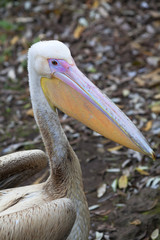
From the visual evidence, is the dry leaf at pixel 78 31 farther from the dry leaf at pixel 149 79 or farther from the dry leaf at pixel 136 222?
the dry leaf at pixel 136 222

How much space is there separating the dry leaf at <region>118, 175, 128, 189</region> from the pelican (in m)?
1.10

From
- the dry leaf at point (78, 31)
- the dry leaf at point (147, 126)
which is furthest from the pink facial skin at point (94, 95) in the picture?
the dry leaf at point (78, 31)

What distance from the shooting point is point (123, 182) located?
161 inches

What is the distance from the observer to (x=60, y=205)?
2.74m

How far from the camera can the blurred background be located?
3.81 meters

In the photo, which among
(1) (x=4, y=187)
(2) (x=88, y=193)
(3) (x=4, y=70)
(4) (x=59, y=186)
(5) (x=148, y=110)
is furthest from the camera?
(3) (x=4, y=70)

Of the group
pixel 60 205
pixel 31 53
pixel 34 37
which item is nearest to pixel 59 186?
pixel 60 205

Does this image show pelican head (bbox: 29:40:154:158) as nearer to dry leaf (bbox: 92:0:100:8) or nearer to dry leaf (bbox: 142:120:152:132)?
dry leaf (bbox: 142:120:152:132)

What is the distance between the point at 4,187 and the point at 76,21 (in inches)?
170

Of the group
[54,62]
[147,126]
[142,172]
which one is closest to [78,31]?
[147,126]

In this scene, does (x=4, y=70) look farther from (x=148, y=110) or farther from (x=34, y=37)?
(x=148, y=110)

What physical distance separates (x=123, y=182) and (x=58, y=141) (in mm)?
1347

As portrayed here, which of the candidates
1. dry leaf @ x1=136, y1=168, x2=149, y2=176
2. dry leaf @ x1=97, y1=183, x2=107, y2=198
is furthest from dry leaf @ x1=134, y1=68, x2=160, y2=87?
dry leaf @ x1=97, y1=183, x2=107, y2=198

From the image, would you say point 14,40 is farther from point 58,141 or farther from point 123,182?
point 58,141
